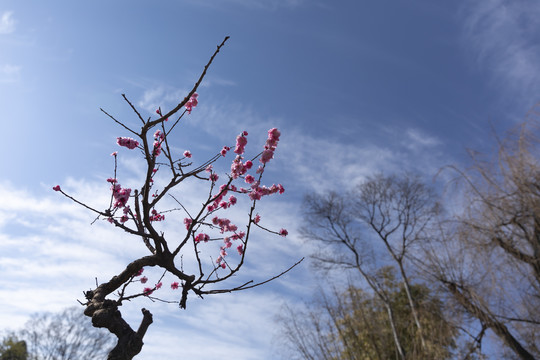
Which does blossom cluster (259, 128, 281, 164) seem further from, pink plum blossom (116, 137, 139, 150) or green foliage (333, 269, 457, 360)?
green foliage (333, 269, 457, 360)

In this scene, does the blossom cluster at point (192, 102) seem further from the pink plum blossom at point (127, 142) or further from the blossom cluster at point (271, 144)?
the blossom cluster at point (271, 144)

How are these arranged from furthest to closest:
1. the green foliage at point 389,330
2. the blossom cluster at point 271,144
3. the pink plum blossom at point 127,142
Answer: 1. the green foliage at point 389,330
2. the pink plum blossom at point 127,142
3. the blossom cluster at point 271,144

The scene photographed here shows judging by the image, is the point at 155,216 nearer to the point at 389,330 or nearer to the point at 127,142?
the point at 127,142

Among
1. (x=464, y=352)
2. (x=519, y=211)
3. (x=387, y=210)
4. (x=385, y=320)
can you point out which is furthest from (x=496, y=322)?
(x=385, y=320)

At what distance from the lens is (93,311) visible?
90.8 inches

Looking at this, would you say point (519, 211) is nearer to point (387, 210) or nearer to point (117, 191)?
point (117, 191)

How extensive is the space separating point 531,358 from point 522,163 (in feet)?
7.94

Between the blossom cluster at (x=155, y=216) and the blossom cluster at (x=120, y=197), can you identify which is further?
the blossom cluster at (x=155, y=216)

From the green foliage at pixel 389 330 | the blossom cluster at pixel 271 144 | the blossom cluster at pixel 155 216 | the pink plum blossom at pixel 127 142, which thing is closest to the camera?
the blossom cluster at pixel 271 144

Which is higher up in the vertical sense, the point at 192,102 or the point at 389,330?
the point at 389,330

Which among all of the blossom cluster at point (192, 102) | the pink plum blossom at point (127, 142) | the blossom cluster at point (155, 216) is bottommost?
the blossom cluster at point (155, 216)

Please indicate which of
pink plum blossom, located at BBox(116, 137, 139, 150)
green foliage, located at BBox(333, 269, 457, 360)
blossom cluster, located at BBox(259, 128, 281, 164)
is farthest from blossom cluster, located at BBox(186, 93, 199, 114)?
green foliage, located at BBox(333, 269, 457, 360)

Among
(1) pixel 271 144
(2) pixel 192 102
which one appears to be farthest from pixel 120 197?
Result: (1) pixel 271 144

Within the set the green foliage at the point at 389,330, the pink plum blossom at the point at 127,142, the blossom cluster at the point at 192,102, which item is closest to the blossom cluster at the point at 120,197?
the pink plum blossom at the point at 127,142
